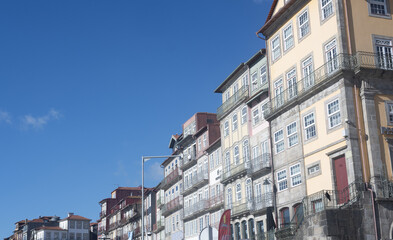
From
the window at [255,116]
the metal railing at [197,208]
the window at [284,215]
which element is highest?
the window at [255,116]

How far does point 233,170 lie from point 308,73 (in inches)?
535

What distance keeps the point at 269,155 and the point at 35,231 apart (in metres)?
106

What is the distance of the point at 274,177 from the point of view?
35438 millimetres

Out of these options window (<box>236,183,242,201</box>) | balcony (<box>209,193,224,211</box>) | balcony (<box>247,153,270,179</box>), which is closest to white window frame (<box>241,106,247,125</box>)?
balcony (<box>247,153,270,179</box>)

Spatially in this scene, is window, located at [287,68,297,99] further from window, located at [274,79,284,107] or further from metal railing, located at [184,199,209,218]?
metal railing, located at [184,199,209,218]

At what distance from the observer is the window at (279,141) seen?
34.7 meters

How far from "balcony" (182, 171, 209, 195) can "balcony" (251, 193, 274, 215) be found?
1295 cm

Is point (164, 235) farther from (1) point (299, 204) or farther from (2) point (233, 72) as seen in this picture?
(1) point (299, 204)

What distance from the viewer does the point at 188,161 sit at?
5747 cm

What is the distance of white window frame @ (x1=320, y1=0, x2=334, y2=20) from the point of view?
30609 mm

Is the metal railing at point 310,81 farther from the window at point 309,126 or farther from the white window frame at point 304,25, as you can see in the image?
the white window frame at point 304,25

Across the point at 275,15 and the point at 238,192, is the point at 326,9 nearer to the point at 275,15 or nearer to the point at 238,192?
the point at 275,15

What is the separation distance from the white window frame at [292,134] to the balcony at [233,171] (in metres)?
7.10

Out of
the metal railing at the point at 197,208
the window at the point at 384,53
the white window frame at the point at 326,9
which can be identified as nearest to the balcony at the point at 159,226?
the metal railing at the point at 197,208
